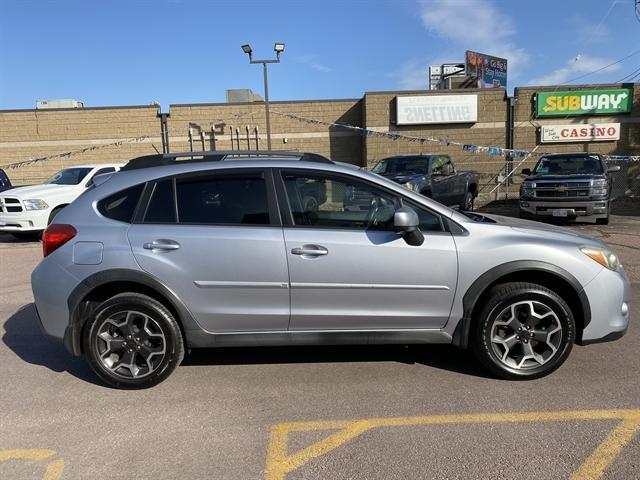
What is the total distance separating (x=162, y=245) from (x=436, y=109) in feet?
63.5

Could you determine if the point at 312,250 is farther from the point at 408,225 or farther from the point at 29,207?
the point at 29,207

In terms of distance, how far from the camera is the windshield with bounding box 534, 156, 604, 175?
493 inches

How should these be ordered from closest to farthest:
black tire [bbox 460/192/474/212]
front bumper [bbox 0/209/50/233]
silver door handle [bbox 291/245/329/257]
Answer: silver door handle [bbox 291/245/329/257], front bumper [bbox 0/209/50/233], black tire [bbox 460/192/474/212]

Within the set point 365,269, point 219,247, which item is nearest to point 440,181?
point 365,269

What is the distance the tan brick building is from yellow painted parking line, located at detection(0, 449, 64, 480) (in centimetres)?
1964

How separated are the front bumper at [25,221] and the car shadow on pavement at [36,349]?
6.02 m

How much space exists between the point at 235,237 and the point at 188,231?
36 centimetres

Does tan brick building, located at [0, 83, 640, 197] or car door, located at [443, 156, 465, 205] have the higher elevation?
tan brick building, located at [0, 83, 640, 197]

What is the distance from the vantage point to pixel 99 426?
3.35 m

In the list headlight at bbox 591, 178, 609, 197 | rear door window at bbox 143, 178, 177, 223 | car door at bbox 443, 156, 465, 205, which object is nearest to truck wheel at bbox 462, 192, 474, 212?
car door at bbox 443, 156, 465, 205

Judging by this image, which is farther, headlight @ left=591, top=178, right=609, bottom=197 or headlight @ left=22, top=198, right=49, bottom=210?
headlight @ left=591, top=178, right=609, bottom=197

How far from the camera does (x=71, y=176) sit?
12.7m

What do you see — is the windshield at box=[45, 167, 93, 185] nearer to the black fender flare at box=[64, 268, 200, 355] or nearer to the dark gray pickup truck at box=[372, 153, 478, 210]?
the dark gray pickup truck at box=[372, 153, 478, 210]

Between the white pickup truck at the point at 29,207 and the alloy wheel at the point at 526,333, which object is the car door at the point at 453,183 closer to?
the white pickup truck at the point at 29,207
